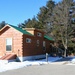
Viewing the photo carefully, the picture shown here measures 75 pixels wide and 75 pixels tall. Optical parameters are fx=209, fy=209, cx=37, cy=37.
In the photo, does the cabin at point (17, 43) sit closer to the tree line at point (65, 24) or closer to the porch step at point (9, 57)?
the porch step at point (9, 57)

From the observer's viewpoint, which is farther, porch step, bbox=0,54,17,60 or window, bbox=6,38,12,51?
window, bbox=6,38,12,51

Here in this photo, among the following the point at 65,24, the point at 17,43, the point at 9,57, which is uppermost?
the point at 65,24

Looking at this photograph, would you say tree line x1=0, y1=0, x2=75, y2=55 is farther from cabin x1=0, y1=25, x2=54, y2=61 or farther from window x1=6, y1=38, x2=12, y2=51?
window x1=6, y1=38, x2=12, y2=51

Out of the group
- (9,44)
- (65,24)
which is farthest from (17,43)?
(65,24)

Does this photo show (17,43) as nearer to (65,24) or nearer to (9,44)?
(9,44)

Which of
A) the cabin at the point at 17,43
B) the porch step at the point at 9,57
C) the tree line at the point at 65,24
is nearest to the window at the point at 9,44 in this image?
the cabin at the point at 17,43

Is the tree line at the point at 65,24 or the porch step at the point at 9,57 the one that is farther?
the tree line at the point at 65,24

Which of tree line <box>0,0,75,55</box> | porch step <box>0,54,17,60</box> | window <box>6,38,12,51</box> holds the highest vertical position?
tree line <box>0,0,75,55</box>

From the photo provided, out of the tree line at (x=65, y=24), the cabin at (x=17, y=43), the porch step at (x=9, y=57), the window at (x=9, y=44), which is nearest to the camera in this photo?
the porch step at (x=9, y=57)

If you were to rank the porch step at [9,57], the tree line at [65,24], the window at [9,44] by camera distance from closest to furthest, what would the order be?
the porch step at [9,57]
the window at [9,44]
the tree line at [65,24]

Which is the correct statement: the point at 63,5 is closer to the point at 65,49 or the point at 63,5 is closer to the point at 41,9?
the point at 65,49

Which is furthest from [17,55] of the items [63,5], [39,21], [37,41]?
[39,21]

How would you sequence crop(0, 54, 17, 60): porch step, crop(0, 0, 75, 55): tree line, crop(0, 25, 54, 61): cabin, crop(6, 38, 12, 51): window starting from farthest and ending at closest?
crop(0, 0, 75, 55): tree line → crop(6, 38, 12, 51): window → crop(0, 25, 54, 61): cabin → crop(0, 54, 17, 60): porch step

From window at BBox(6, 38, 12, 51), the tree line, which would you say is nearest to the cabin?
window at BBox(6, 38, 12, 51)
